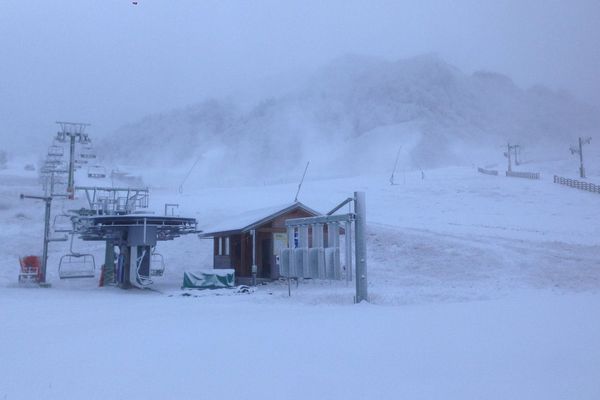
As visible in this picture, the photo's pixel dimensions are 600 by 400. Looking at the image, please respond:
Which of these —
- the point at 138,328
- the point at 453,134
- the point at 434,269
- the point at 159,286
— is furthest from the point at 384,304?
the point at 453,134

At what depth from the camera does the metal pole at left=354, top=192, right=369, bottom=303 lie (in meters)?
15.6

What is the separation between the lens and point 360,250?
53.1ft

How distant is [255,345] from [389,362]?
2.33m

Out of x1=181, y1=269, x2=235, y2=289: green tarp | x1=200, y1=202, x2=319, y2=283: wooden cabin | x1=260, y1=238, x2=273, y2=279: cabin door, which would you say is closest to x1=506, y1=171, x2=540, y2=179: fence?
x1=200, y1=202, x2=319, y2=283: wooden cabin

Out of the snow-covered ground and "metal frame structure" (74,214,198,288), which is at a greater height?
"metal frame structure" (74,214,198,288)

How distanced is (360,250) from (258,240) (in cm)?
1182

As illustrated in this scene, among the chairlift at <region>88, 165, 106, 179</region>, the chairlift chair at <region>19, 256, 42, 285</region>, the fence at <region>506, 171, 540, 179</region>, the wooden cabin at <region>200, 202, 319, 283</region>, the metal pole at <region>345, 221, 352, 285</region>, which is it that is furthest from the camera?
the fence at <region>506, 171, 540, 179</region>

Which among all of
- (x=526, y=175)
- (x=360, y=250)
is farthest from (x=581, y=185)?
(x=360, y=250)

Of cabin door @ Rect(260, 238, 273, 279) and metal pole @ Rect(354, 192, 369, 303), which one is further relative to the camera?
cabin door @ Rect(260, 238, 273, 279)

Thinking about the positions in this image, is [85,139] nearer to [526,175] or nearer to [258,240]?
[258,240]

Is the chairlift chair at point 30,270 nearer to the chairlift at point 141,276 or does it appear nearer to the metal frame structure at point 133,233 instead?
the metal frame structure at point 133,233

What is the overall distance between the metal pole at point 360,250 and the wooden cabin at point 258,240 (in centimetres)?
987

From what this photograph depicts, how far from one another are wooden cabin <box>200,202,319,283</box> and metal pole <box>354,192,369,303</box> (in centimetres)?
987

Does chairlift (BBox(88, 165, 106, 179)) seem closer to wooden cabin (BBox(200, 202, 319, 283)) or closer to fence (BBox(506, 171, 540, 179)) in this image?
wooden cabin (BBox(200, 202, 319, 283))
